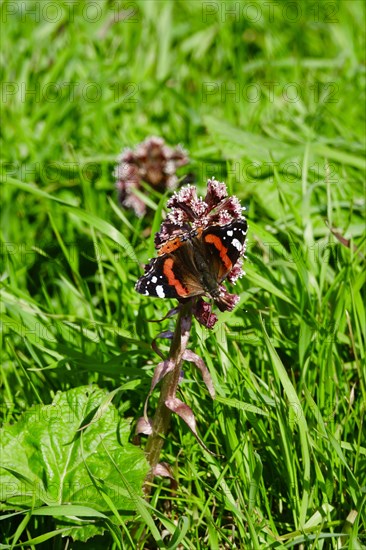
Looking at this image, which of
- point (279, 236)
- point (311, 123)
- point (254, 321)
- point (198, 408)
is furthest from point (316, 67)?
point (198, 408)

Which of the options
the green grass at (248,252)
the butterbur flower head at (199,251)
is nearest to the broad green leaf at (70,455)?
the green grass at (248,252)

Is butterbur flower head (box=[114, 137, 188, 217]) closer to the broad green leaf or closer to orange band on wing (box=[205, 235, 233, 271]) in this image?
the broad green leaf

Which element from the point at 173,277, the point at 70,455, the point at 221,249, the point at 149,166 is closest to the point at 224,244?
the point at 221,249

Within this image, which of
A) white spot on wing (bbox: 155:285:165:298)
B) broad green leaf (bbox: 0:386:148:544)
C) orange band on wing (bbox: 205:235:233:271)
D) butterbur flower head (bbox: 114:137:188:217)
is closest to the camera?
white spot on wing (bbox: 155:285:165:298)

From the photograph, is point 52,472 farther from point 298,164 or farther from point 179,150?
point 298,164

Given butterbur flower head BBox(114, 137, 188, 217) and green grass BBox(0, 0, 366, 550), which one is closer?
green grass BBox(0, 0, 366, 550)

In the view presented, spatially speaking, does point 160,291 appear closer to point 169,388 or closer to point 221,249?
point 221,249

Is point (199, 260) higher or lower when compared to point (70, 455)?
higher

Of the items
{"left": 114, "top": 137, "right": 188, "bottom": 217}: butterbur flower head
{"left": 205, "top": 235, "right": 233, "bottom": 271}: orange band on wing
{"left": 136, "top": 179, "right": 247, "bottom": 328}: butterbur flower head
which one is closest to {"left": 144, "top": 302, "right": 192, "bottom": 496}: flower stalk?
{"left": 136, "top": 179, "right": 247, "bottom": 328}: butterbur flower head
